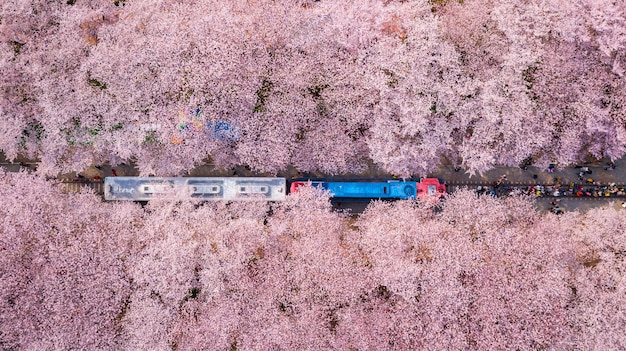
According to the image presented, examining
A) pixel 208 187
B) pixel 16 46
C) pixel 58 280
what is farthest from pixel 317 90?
pixel 58 280

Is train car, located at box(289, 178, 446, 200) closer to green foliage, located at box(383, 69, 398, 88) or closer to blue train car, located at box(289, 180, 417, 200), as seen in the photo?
blue train car, located at box(289, 180, 417, 200)

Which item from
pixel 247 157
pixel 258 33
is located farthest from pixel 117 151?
pixel 258 33

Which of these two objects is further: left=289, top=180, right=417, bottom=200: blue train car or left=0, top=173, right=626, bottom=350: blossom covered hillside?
left=289, top=180, right=417, bottom=200: blue train car

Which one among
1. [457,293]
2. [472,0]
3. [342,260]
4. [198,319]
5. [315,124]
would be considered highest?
[472,0]

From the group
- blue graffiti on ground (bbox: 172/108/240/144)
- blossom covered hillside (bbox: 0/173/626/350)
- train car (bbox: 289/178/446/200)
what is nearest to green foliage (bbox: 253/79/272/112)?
blue graffiti on ground (bbox: 172/108/240/144)

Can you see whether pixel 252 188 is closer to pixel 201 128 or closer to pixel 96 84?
pixel 201 128

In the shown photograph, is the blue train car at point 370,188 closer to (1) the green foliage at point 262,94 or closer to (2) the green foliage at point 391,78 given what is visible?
(1) the green foliage at point 262,94

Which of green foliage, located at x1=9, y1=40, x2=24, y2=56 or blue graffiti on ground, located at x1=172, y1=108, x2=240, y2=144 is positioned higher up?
green foliage, located at x1=9, y1=40, x2=24, y2=56

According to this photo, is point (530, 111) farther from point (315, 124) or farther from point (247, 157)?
point (247, 157)

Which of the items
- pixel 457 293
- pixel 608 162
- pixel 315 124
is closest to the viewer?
pixel 457 293
